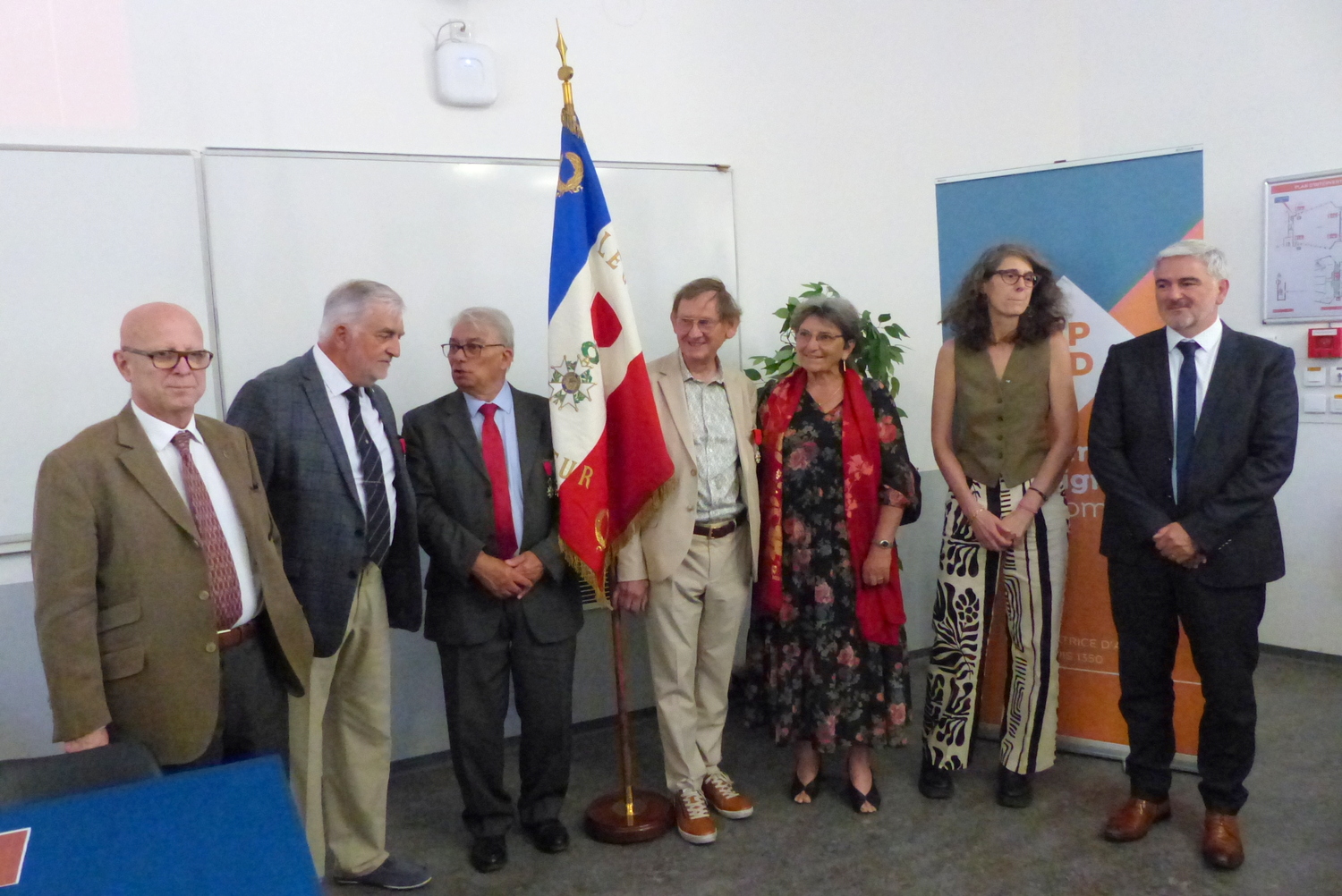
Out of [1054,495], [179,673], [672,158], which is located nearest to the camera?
[179,673]

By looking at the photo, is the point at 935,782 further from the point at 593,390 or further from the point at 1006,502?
the point at 593,390

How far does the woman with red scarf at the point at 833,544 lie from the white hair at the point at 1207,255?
0.86 meters

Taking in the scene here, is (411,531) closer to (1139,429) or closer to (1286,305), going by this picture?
(1139,429)

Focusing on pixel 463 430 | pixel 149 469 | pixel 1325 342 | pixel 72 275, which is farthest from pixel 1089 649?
pixel 72 275

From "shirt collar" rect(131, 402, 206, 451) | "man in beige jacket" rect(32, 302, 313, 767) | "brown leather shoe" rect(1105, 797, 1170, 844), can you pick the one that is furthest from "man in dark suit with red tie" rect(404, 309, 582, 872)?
"brown leather shoe" rect(1105, 797, 1170, 844)

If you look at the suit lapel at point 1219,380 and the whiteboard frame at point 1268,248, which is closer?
the suit lapel at point 1219,380

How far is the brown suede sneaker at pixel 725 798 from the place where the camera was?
2.89 meters

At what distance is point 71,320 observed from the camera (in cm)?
276

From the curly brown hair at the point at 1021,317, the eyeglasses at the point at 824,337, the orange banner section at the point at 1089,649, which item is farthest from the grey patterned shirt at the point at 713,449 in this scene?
the orange banner section at the point at 1089,649

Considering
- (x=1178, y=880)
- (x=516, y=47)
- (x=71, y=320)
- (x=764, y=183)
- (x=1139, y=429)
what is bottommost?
(x=1178, y=880)

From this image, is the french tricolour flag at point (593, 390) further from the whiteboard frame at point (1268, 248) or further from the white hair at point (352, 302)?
the whiteboard frame at point (1268, 248)

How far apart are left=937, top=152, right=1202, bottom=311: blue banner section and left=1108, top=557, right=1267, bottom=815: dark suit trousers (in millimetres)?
969

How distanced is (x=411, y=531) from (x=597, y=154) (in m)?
1.68

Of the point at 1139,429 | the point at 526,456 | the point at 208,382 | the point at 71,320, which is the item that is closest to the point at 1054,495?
the point at 1139,429
